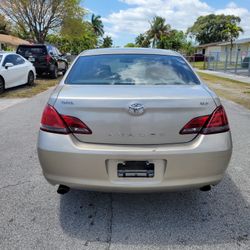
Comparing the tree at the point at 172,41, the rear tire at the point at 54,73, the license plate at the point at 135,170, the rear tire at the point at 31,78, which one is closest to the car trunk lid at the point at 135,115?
the license plate at the point at 135,170

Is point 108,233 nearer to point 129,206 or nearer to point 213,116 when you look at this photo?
point 129,206

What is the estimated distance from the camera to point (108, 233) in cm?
304

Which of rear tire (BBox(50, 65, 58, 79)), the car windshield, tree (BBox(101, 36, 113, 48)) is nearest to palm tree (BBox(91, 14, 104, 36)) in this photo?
tree (BBox(101, 36, 113, 48))

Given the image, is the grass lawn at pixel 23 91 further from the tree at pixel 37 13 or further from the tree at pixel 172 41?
the tree at pixel 172 41

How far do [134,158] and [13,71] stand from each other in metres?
11.0

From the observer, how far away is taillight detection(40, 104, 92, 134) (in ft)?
9.73

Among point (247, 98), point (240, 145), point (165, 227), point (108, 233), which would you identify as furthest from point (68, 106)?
point (247, 98)

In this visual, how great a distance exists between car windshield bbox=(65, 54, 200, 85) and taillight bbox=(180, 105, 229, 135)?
27.0 inches

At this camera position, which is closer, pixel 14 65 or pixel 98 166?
pixel 98 166

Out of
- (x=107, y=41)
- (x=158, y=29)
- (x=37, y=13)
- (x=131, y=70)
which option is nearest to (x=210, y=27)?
(x=158, y=29)

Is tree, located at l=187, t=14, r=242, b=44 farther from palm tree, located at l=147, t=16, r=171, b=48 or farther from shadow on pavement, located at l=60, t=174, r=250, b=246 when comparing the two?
shadow on pavement, located at l=60, t=174, r=250, b=246

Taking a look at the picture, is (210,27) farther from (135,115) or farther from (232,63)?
(135,115)

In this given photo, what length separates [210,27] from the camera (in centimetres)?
8044

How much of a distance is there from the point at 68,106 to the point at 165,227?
140 centimetres
